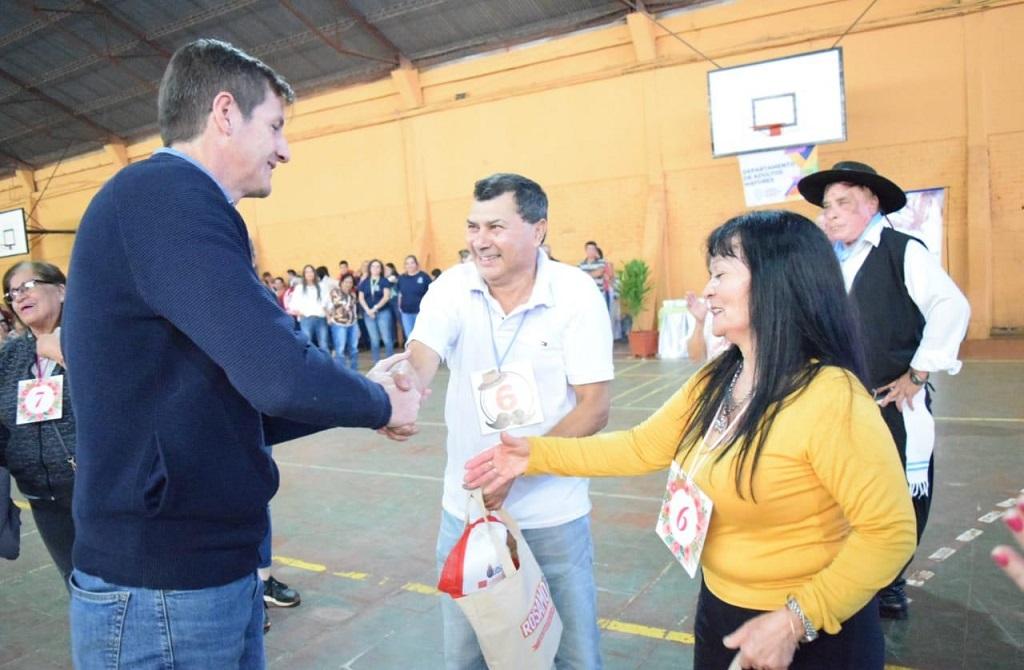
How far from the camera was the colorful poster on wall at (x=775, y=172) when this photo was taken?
1162 centimetres

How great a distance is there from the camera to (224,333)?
1277mm

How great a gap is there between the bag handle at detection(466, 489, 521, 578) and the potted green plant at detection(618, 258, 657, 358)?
1041 cm

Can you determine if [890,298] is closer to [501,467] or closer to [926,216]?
[501,467]

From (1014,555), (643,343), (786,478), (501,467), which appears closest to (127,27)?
Result: (643,343)

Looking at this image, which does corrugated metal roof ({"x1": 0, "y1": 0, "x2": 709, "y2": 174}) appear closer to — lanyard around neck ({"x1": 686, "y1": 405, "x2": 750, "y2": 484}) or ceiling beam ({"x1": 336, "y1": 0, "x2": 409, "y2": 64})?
ceiling beam ({"x1": 336, "y1": 0, "x2": 409, "y2": 64})

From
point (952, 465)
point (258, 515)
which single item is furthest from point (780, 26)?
point (258, 515)

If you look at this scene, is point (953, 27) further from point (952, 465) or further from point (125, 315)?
point (125, 315)

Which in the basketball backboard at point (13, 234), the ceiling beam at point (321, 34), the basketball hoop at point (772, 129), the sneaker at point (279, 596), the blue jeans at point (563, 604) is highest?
the ceiling beam at point (321, 34)

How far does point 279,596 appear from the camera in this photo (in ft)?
12.4

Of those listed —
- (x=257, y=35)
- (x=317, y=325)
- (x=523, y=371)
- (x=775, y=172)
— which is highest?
(x=257, y=35)

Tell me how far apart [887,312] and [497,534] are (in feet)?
6.87

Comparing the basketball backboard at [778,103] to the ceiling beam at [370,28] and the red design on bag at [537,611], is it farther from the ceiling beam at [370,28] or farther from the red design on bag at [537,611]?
the red design on bag at [537,611]

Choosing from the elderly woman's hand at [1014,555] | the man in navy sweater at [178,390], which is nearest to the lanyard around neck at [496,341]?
the man in navy sweater at [178,390]

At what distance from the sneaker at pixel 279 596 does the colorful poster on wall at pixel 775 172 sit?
1017cm
